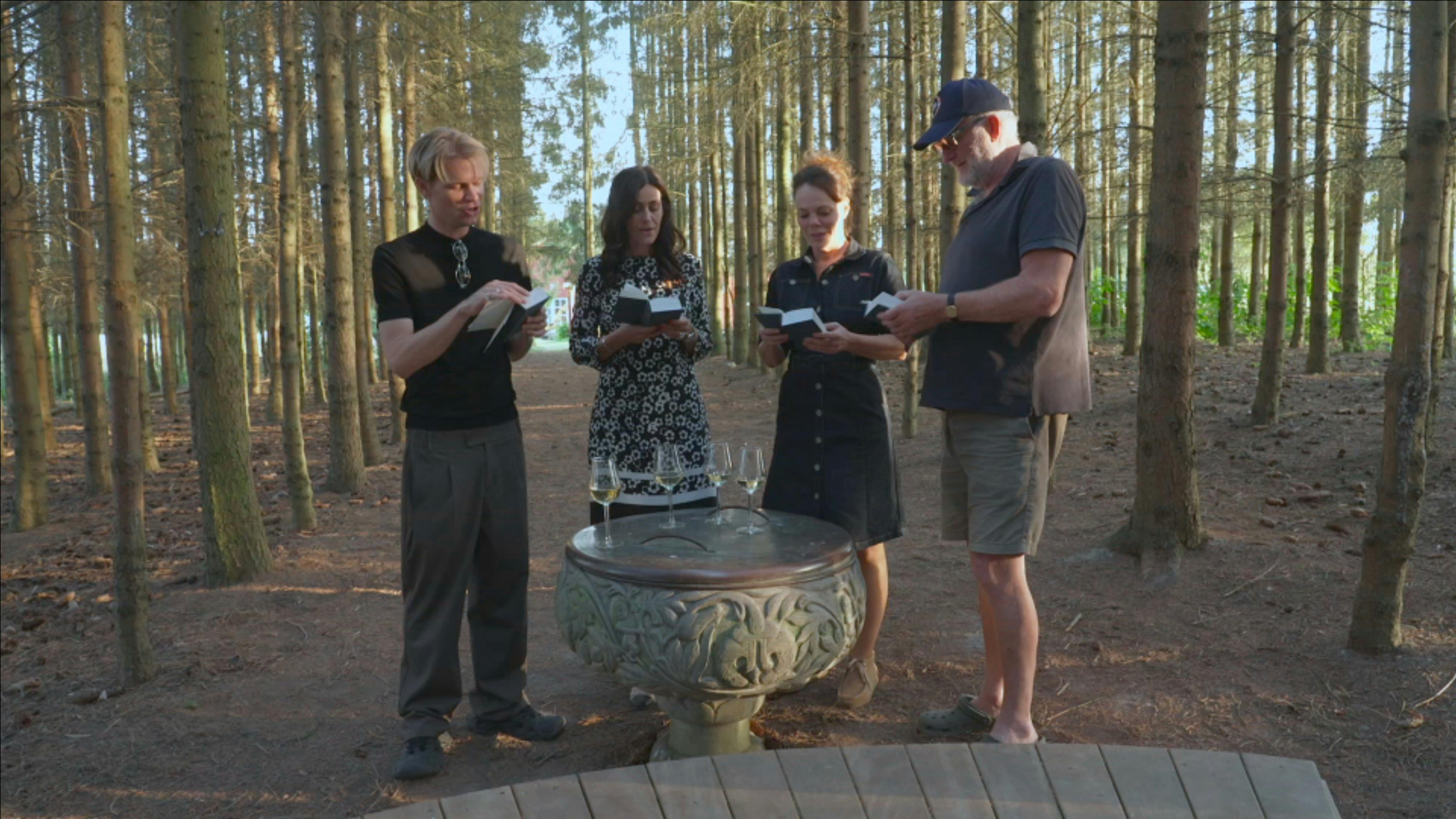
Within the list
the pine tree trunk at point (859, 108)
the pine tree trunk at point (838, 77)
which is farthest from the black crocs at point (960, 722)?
the pine tree trunk at point (838, 77)

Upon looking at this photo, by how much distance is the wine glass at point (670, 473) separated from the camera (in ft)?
11.9

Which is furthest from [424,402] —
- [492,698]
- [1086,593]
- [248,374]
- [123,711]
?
[248,374]

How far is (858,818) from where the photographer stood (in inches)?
90.5

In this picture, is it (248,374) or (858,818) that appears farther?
(248,374)

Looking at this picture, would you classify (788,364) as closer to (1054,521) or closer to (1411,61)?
(1411,61)

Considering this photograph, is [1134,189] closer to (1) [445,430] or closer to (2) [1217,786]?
(1) [445,430]

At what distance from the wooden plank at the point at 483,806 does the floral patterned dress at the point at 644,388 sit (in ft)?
5.88

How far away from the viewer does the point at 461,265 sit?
362cm

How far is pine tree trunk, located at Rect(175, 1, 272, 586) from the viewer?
577cm

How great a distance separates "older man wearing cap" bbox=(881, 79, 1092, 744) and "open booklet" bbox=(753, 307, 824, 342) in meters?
0.29

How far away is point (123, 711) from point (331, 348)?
17.5ft

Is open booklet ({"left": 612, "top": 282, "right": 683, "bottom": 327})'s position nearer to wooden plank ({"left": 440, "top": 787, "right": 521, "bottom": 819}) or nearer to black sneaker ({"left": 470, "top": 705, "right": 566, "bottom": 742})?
black sneaker ({"left": 470, "top": 705, "right": 566, "bottom": 742})

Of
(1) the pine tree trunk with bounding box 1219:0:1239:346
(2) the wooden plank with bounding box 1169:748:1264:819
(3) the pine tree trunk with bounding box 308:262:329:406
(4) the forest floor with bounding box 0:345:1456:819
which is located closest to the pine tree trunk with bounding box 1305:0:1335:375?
(1) the pine tree trunk with bounding box 1219:0:1239:346

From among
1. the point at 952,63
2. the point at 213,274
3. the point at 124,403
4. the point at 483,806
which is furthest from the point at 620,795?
Answer: the point at 952,63
